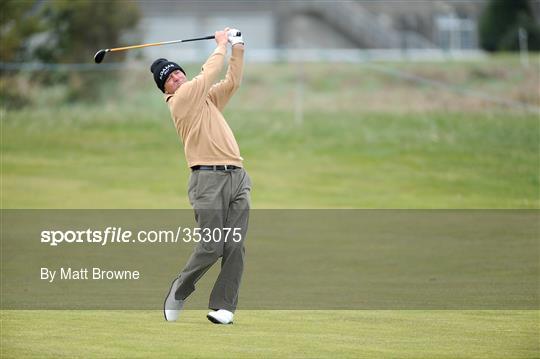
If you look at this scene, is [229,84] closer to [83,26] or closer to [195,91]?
[195,91]

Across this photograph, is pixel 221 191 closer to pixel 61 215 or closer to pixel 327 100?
pixel 61 215

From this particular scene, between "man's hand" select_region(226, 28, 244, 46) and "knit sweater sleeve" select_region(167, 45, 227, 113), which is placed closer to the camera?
"knit sweater sleeve" select_region(167, 45, 227, 113)

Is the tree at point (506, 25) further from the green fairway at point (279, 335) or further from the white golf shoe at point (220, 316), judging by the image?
the white golf shoe at point (220, 316)

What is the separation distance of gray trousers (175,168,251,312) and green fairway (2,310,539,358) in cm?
30

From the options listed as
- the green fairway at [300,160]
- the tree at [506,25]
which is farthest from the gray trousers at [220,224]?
the tree at [506,25]

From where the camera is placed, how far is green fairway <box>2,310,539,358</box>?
883cm

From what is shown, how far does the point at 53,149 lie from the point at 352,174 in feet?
23.2

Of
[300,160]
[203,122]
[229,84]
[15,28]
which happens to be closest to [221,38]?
[229,84]

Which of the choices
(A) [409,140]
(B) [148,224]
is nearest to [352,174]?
(A) [409,140]

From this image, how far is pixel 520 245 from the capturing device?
17172mm

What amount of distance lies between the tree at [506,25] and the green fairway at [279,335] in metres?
34.8

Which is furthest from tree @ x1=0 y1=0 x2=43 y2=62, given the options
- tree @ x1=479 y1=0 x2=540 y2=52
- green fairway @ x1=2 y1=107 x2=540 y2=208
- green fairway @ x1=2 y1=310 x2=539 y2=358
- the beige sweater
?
the beige sweater

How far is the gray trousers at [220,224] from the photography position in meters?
9.94

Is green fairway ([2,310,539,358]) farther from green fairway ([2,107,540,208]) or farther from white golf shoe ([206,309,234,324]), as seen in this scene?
green fairway ([2,107,540,208])
